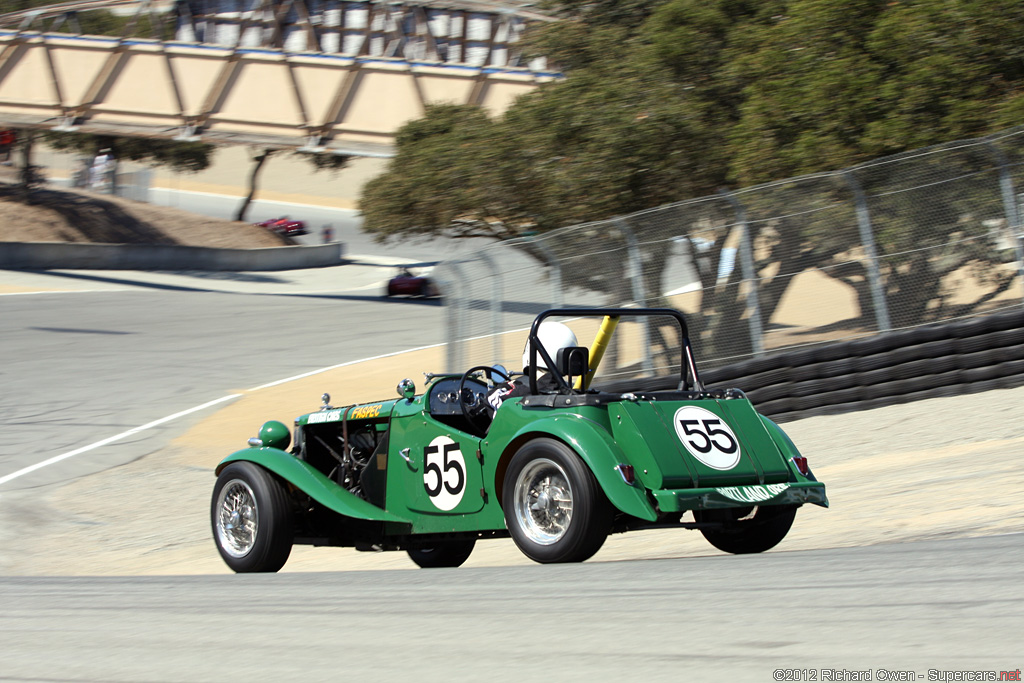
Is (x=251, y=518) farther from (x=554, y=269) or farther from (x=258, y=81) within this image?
(x=258, y=81)

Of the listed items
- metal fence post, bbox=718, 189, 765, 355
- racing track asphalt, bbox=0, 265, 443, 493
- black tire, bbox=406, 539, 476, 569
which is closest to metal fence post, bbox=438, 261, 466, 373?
metal fence post, bbox=718, 189, 765, 355

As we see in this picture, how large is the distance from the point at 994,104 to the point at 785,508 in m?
9.06

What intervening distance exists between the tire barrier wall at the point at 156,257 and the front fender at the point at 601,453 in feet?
101

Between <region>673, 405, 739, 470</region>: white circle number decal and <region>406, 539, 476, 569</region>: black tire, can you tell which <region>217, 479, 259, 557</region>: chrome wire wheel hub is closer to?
<region>406, 539, 476, 569</region>: black tire

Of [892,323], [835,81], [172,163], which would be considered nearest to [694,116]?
[835,81]

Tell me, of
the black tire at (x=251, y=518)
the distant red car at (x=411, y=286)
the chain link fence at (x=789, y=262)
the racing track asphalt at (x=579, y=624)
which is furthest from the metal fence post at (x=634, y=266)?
the distant red car at (x=411, y=286)

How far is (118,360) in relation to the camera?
19.8 meters

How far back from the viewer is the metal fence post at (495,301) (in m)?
12.6

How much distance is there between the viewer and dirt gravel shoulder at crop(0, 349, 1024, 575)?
6.36 m

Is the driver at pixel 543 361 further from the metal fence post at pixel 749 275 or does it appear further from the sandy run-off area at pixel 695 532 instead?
the metal fence post at pixel 749 275

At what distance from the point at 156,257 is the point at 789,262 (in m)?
28.5

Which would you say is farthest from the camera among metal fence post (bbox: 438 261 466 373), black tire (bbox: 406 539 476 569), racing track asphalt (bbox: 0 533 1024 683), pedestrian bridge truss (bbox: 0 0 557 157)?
pedestrian bridge truss (bbox: 0 0 557 157)

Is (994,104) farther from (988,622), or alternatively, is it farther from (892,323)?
(988,622)

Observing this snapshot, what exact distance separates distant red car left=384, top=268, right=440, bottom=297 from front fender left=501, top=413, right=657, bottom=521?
84.6 feet
